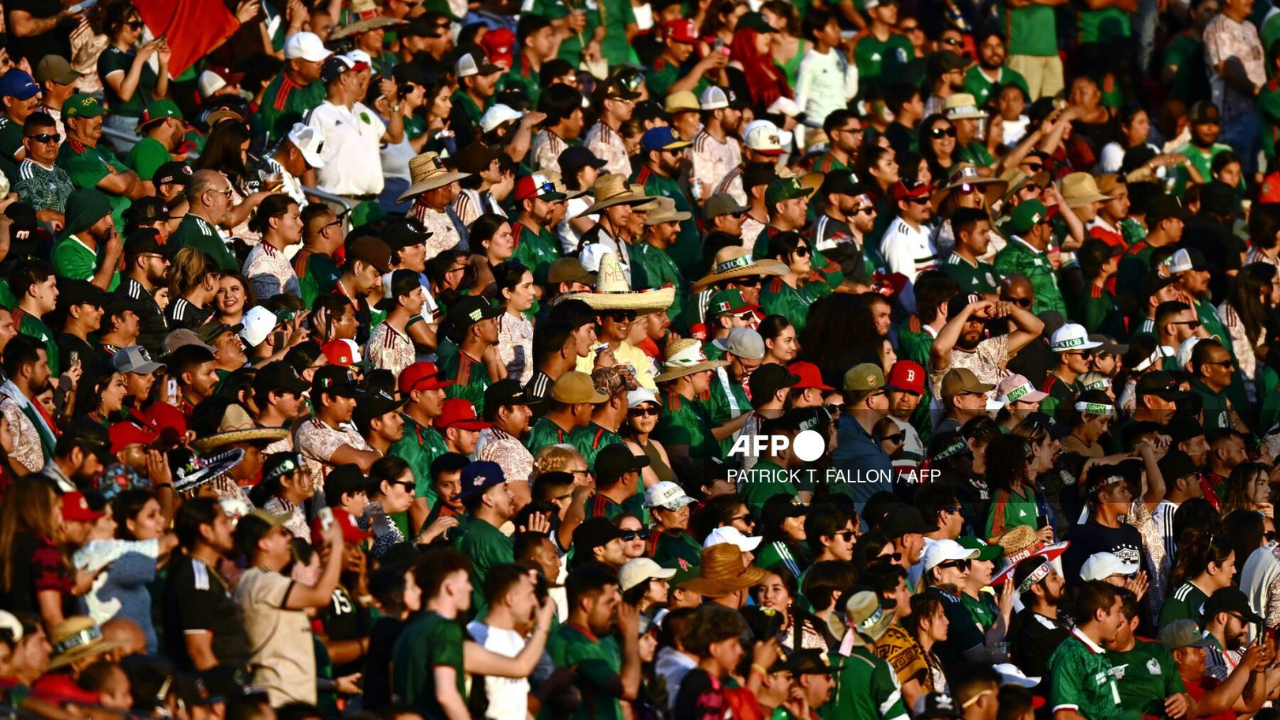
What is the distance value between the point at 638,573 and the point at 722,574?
1.98ft

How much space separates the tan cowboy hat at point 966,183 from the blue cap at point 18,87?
7183mm

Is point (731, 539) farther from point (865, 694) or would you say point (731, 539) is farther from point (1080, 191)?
point (1080, 191)

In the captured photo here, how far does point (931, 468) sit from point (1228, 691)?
98.9 inches

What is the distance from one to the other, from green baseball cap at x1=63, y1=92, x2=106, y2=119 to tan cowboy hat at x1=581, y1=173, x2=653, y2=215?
3461 mm

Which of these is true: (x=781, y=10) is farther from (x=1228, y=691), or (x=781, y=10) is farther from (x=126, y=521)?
(x=126, y=521)

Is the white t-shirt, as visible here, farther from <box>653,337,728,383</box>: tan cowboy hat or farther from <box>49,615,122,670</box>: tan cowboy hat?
<box>653,337,728,383</box>: tan cowboy hat

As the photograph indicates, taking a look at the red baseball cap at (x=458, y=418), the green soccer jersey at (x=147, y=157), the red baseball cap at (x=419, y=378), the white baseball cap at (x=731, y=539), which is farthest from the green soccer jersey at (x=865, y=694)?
the green soccer jersey at (x=147, y=157)

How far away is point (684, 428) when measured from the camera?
14789 millimetres

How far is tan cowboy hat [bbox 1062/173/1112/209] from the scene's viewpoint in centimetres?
1952

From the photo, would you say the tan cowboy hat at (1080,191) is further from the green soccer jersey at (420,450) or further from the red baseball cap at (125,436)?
the red baseball cap at (125,436)

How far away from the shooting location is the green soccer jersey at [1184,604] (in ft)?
46.6

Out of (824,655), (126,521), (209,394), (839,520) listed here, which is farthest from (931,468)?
(126,521)

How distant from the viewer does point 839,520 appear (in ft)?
43.2

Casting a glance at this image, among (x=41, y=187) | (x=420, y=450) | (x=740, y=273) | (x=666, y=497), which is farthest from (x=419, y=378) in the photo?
(x=740, y=273)
